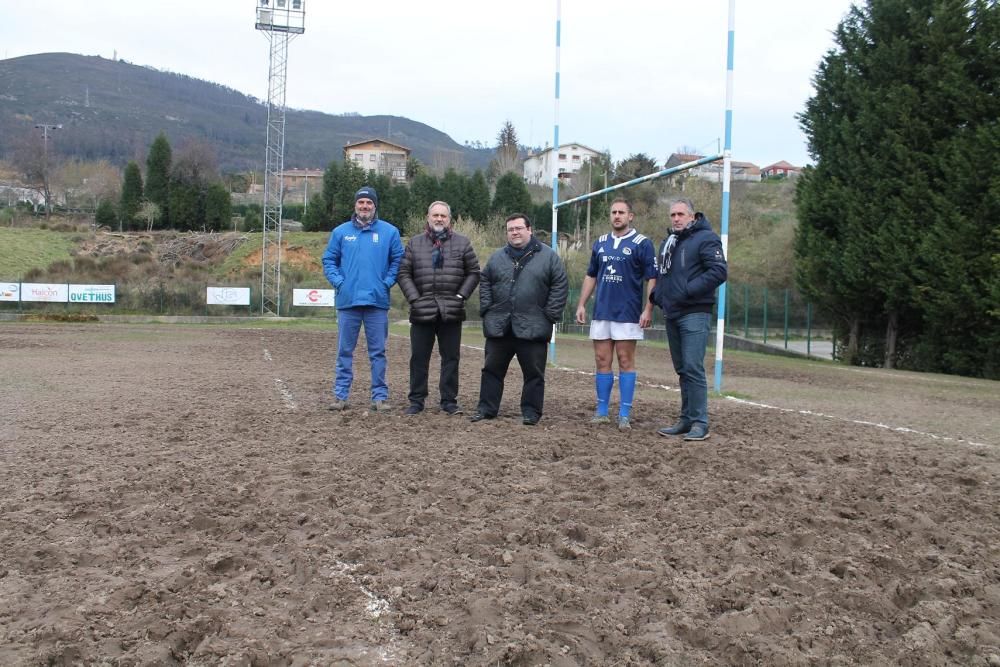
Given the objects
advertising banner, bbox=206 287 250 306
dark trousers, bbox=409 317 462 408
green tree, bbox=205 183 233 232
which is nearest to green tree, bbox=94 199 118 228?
green tree, bbox=205 183 233 232

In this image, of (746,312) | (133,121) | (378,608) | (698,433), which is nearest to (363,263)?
(698,433)

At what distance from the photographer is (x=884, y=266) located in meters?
18.0

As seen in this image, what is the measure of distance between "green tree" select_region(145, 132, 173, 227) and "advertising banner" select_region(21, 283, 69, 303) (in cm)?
2736

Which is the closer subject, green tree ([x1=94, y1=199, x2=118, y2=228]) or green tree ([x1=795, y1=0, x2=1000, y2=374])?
green tree ([x1=795, y1=0, x2=1000, y2=374])

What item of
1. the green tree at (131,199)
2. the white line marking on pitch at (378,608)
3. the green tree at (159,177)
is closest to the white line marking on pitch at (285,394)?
the white line marking on pitch at (378,608)

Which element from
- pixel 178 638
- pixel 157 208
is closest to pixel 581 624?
pixel 178 638

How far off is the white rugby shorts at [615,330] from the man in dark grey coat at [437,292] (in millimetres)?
1181

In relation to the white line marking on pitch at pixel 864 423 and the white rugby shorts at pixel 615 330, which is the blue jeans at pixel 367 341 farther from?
the white line marking on pitch at pixel 864 423

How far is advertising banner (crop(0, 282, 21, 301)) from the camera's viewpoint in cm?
3378

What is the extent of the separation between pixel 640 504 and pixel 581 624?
1.51 metres

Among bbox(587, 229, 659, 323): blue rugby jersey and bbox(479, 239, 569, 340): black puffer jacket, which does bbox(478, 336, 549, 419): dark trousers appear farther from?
bbox(587, 229, 659, 323): blue rugby jersey

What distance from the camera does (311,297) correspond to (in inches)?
1523

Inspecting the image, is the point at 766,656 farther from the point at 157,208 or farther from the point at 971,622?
the point at 157,208

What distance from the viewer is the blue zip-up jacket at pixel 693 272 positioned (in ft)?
20.0
